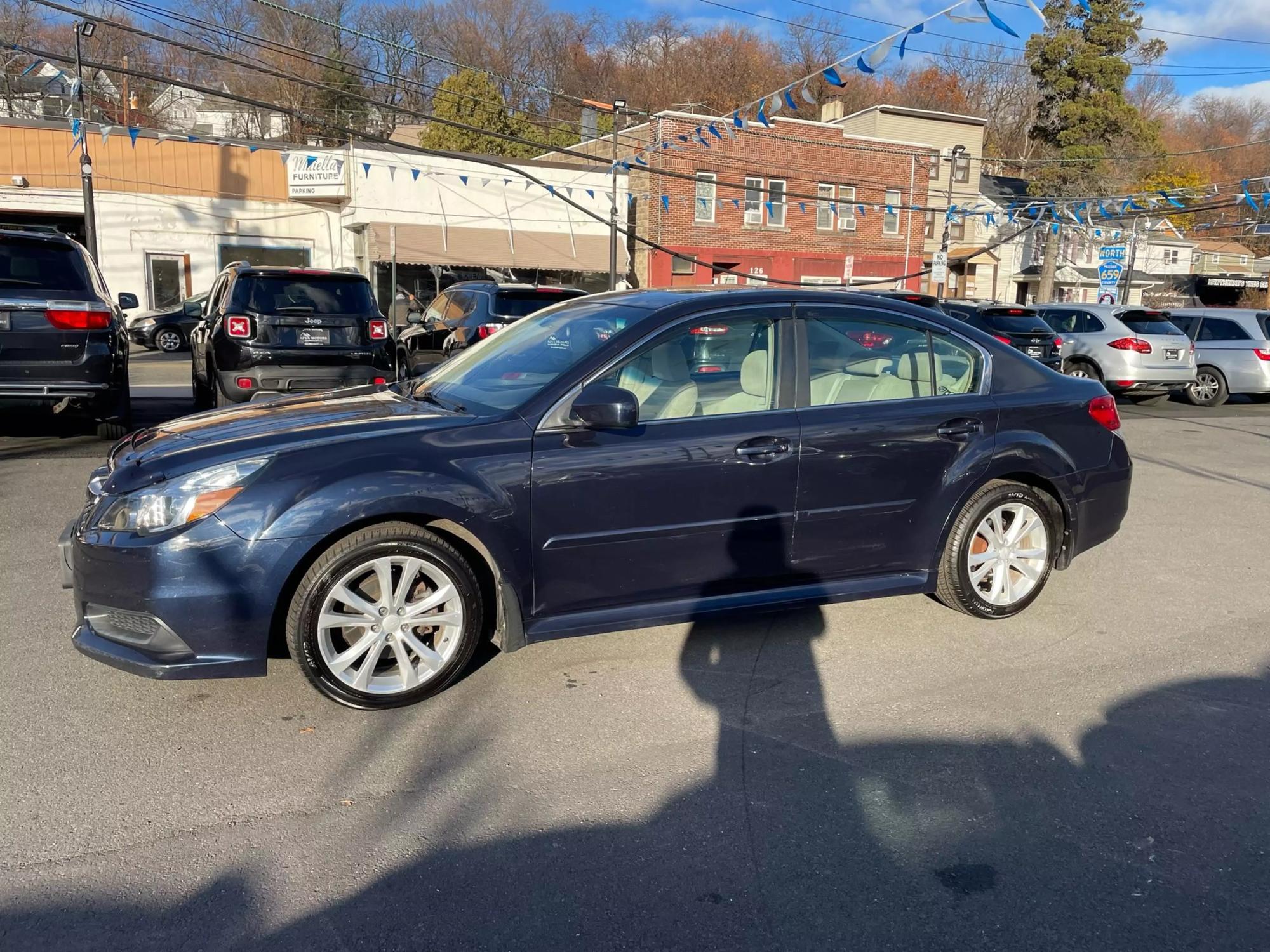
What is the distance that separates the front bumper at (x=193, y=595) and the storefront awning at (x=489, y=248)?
73.6 feet

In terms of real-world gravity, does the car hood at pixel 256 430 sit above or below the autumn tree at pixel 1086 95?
below

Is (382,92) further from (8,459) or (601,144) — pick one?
(8,459)

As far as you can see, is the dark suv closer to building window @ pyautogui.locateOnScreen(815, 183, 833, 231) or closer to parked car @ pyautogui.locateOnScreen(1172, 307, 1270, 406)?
parked car @ pyautogui.locateOnScreen(1172, 307, 1270, 406)

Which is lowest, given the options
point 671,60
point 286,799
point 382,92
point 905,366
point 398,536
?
point 286,799

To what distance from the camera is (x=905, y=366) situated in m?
4.95

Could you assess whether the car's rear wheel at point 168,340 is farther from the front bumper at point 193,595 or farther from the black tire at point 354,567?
the black tire at point 354,567

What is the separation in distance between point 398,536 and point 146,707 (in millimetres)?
1230

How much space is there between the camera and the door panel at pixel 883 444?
15.0 feet

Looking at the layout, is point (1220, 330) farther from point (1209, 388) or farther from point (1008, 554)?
point (1008, 554)

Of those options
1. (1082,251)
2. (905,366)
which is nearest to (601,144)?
(1082,251)

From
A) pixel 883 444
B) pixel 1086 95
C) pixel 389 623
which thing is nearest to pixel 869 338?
pixel 883 444

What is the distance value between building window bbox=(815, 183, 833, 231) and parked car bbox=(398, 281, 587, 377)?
64.5 feet

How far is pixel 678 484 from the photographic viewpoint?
424 cm

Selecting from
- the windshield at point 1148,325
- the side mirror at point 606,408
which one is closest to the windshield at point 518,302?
the side mirror at point 606,408
